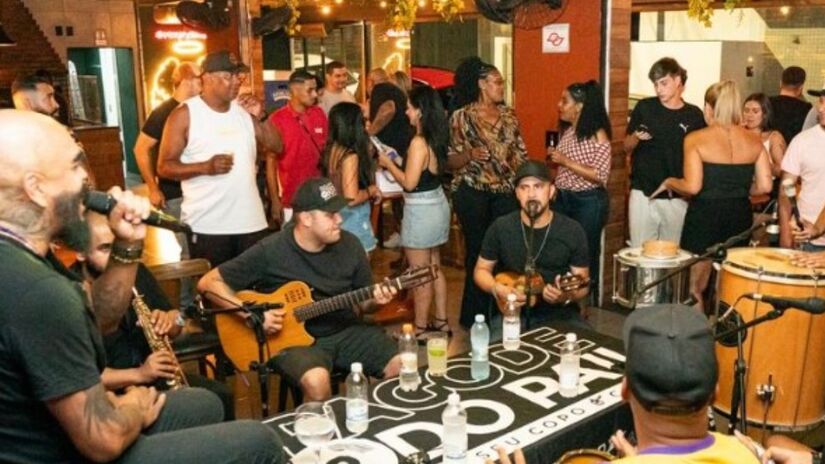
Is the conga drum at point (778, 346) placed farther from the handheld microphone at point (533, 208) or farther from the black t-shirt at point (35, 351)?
the black t-shirt at point (35, 351)

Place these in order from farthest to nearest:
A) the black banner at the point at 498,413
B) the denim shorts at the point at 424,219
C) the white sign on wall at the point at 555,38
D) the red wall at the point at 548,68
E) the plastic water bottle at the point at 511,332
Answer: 1. the white sign on wall at the point at 555,38
2. the red wall at the point at 548,68
3. the denim shorts at the point at 424,219
4. the plastic water bottle at the point at 511,332
5. the black banner at the point at 498,413

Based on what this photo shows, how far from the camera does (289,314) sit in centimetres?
385

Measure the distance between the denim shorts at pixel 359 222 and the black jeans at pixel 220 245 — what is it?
756 mm

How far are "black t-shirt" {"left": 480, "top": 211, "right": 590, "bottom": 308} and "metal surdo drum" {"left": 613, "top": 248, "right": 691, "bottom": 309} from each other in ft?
1.44

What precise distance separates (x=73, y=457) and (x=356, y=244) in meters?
2.21

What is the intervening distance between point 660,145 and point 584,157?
530 mm

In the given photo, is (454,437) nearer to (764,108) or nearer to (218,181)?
(218,181)

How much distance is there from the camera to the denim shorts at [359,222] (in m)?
5.25

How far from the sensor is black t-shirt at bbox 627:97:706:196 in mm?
5418

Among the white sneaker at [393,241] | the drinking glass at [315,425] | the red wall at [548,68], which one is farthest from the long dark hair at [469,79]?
the drinking glass at [315,425]

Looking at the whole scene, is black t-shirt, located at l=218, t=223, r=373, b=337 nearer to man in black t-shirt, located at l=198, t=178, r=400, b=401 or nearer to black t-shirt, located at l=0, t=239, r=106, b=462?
man in black t-shirt, located at l=198, t=178, r=400, b=401

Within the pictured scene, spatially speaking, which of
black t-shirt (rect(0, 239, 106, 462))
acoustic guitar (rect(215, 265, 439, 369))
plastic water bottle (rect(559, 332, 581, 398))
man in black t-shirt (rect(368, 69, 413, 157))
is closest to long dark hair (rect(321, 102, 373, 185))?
acoustic guitar (rect(215, 265, 439, 369))

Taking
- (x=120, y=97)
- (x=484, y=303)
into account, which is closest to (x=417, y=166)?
(x=484, y=303)

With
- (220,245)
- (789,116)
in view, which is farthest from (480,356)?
(789,116)
